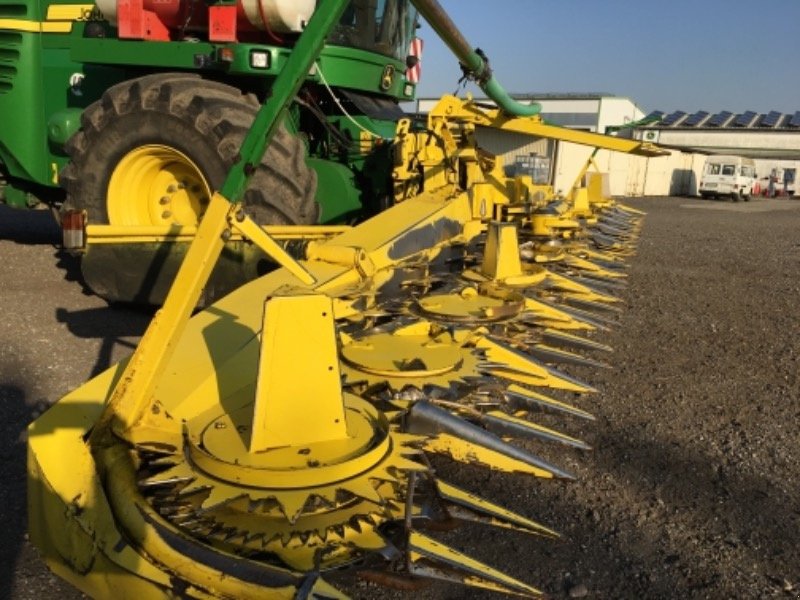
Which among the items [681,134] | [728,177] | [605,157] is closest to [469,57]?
[605,157]

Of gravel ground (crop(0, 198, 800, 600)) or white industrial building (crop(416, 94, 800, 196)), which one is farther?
white industrial building (crop(416, 94, 800, 196))

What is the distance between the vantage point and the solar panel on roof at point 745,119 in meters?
32.8

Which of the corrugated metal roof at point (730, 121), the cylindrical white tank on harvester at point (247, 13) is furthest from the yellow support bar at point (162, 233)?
the corrugated metal roof at point (730, 121)

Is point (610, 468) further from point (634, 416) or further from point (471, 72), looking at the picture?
point (471, 72)

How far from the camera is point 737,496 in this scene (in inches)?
Result: 96.7

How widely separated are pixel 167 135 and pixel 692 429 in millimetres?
3056

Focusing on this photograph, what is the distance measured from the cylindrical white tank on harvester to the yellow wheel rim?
0.92 metres

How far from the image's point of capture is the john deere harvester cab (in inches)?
145

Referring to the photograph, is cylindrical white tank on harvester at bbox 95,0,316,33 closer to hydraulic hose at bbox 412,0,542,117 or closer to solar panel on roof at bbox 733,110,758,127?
hydraulic hose at bbox 412,0,542,117

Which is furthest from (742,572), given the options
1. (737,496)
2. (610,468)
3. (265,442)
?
(265,442)

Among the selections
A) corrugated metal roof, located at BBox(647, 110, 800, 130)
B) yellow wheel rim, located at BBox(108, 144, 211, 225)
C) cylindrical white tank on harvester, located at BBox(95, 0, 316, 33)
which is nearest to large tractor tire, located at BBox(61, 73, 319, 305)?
yellow wheel rim, located at BBox(108, 144, 211, 225)

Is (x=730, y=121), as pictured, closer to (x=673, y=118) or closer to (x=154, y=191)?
(x=673, y=118)

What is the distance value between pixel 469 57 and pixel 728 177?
25165 millimetres

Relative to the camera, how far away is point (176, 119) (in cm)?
385
